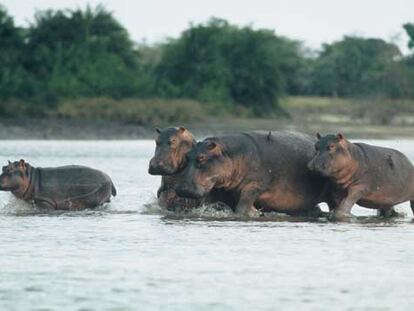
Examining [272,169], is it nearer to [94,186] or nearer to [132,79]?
[94,186]

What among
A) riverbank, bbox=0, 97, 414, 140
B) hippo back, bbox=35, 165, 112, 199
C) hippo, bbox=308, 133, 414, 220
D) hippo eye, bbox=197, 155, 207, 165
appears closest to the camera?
hippo eye, bbox=197, 155, 207, 165

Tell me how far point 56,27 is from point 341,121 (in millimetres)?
11524

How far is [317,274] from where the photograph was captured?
1074cm

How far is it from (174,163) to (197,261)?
2.96 meters

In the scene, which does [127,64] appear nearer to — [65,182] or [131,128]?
[131,128]

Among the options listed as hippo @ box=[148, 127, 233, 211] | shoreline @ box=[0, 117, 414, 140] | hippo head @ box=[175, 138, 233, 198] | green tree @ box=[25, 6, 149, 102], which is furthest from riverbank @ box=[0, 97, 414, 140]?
hippo head @ box=[175, 138, 233, 198]

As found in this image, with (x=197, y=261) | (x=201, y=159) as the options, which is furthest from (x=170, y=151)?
(x=197, y=261)

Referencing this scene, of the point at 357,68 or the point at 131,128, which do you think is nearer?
the point at 131,128

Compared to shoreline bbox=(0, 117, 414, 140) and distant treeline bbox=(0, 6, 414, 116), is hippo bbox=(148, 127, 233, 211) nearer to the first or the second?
shoreline bbox=(0, 117, 414, 140)

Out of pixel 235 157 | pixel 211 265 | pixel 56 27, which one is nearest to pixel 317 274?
pixel 211 265

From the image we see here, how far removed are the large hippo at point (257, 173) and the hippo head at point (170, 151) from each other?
1.00 feet

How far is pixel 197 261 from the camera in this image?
450 inches

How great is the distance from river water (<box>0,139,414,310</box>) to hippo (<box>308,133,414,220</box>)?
0.25 m

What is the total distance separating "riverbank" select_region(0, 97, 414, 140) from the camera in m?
40.3
